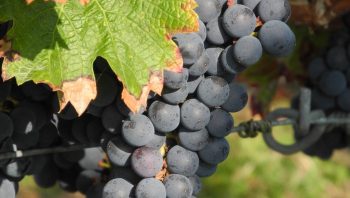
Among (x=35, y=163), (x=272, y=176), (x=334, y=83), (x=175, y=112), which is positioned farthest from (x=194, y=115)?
(x=272, y=176)

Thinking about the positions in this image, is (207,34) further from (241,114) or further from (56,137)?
(241,114)

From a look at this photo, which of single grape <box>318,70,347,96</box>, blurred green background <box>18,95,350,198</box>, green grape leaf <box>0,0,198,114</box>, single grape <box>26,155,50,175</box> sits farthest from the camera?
blurred green background <box>18,95,350,198</box>

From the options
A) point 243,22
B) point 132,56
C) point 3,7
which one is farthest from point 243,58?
point 3,7

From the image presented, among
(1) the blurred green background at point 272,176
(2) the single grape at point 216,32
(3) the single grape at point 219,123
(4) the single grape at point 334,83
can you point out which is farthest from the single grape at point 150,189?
(1) the blurred green background at point 272,176

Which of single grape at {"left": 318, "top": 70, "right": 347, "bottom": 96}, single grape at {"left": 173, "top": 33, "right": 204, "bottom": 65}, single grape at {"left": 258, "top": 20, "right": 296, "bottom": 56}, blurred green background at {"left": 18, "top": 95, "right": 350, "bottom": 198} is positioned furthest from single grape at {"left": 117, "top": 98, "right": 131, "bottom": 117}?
blurred green background at {"left": 18, "top": 95, "right": 350, "bottom": 198}

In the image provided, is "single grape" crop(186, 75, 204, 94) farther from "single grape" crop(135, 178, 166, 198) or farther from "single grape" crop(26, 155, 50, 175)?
"single grape" crop(26, 155, 50, 175)

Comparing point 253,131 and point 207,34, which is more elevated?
point 207,34

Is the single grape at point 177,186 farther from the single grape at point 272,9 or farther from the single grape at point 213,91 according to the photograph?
the single grape at point 272,9
